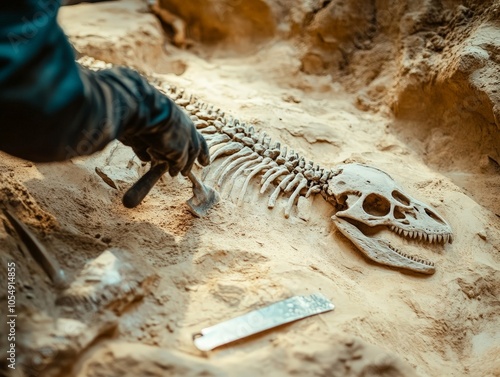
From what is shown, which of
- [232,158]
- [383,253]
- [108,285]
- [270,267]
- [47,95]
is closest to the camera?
[47,95]

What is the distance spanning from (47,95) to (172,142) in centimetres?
69

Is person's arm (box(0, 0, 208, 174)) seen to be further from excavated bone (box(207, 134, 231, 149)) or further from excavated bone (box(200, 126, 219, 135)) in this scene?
excavated bone (box(200, 126, 219, 135))

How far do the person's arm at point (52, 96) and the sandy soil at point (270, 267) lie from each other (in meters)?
0.65

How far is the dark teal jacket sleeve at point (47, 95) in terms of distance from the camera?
1687 millimetres

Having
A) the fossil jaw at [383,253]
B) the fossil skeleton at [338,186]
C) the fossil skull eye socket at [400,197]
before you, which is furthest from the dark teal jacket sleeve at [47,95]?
the fossil skull eye socket at [400,197]

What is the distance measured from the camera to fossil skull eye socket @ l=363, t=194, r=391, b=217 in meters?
3.20

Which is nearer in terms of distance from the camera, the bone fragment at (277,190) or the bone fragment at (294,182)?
the bone fragment at (277,190)

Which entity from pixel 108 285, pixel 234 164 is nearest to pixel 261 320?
pixel 108 285

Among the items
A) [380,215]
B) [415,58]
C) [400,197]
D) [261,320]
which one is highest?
[415,58]

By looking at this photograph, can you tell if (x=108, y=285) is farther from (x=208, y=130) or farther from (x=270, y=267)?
(x=208, y=130)

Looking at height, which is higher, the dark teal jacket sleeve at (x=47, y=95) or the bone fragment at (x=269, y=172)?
the dark teal jacket sleeve at (x=47, y=95)

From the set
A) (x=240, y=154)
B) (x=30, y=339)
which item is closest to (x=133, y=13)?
(x=240, y=154)

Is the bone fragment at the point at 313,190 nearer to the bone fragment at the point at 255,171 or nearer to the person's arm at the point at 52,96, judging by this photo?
the bone fragment at the point at 255,171

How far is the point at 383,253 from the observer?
296cm
